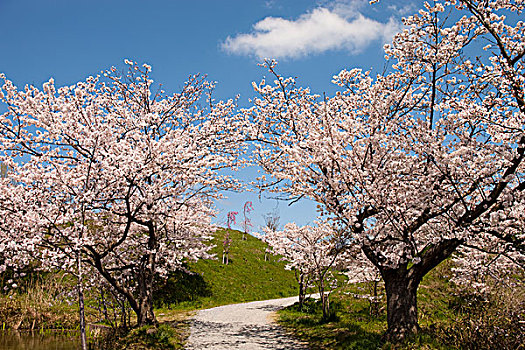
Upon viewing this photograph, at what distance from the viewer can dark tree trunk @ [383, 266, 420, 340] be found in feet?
25.3

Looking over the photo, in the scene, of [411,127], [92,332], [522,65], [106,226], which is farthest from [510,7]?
[92,332]

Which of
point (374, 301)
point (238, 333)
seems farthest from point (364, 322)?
point (238, 333)

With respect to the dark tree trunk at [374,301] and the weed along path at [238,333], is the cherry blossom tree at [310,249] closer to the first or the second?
the dark tree trunk at [374,301]

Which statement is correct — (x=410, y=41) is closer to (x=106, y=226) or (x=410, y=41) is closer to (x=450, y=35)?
(x=450, y=35)

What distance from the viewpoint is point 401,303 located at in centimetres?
793

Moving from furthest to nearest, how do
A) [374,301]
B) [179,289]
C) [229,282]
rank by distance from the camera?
[229,282]
[179,289]
[374,301]

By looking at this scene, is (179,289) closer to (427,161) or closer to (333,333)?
(333,333)

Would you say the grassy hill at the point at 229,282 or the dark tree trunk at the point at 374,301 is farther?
the grassy hill at the point at 229,282

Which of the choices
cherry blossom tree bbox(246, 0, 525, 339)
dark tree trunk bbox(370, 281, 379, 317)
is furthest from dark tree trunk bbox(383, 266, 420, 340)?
dark tree trunk bbox(370, 281, 379, 317)

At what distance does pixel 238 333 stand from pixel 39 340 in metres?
6.44

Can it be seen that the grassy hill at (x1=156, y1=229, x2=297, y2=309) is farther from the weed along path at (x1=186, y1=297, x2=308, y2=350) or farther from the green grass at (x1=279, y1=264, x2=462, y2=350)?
the green grass at (x1=279, y1=264, x2=462, y2=350)

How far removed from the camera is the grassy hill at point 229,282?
19906 mm

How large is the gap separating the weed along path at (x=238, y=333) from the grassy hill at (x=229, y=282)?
2.77 metres

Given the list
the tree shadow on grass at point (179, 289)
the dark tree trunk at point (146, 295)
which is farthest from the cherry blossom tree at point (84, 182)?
the tree shadow on grass at point (179, 289)
